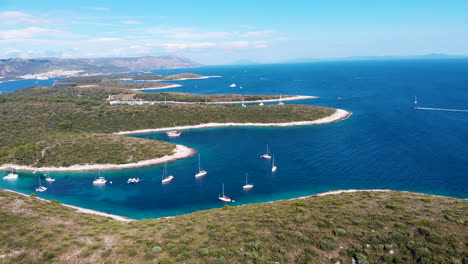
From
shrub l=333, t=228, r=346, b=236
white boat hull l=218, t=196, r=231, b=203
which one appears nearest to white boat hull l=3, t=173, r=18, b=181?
white boat hull l=218, t=196, r=231, b=203

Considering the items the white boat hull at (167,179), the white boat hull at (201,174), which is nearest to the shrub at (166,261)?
the white boat hull at (167,179)

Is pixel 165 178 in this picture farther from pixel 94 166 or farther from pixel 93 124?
pixel 93 124

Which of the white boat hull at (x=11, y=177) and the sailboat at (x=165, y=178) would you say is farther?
the white boat hull at (x=11, y=177)

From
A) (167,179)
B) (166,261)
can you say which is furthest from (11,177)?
(166,261)

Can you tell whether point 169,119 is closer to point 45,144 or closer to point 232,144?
point 232,144

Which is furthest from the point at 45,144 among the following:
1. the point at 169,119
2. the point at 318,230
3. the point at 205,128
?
the point at 318,230

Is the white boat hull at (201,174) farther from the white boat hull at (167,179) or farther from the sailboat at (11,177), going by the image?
the sailboat at (11,177)
